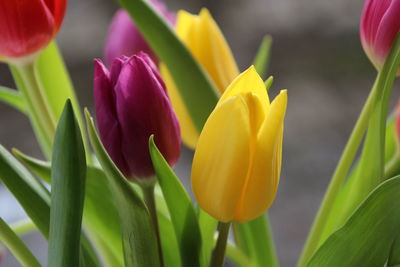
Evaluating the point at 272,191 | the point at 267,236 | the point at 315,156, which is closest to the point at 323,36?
the point at 315,156

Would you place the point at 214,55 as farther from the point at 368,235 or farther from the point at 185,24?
the point at 368,235

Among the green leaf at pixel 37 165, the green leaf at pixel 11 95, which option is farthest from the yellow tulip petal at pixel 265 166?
the green leaf at pixel 11 95

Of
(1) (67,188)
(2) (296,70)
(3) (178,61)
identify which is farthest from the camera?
(2) (296,70)

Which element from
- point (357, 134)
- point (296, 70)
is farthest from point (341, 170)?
point (296, 70)

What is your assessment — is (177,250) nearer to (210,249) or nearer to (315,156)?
(210,249)

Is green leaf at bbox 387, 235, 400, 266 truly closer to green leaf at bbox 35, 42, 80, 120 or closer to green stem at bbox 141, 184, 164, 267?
green stem at bbox 141, 184, 164, 267

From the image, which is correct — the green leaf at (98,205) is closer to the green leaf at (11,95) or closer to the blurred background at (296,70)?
the green leaf at (11,95)
